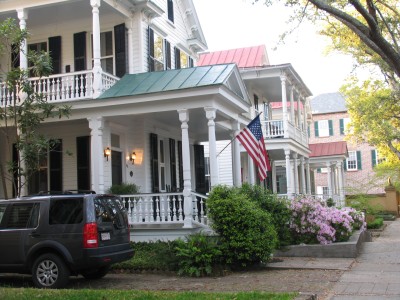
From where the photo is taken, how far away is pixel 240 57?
98.0 feet

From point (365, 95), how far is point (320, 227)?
68.5 ft

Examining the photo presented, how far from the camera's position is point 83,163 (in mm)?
15875

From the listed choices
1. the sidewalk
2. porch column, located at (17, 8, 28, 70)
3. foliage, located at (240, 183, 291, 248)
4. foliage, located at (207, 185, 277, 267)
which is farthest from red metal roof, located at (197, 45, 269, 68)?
foliage, located at (207, 185, 277, 267)

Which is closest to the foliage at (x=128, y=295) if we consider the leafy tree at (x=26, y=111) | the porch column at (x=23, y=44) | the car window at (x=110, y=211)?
the car window at (x=110, y=211)

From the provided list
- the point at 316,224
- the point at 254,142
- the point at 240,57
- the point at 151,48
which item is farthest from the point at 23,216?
the point at 240,57

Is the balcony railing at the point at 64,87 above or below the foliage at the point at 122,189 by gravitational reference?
above

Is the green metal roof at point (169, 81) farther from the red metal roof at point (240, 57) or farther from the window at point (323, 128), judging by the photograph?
the window at point (323, 128)

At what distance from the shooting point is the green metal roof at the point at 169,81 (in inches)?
528

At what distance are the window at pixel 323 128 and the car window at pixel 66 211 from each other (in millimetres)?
47566

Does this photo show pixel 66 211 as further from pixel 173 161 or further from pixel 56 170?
pixel 173 161

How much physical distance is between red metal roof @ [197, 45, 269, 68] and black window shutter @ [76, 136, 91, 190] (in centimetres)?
Result: 1487

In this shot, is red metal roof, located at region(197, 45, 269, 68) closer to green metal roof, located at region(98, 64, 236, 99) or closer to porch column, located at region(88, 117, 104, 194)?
green metal roof, located at region(98, 64, 236, 99)

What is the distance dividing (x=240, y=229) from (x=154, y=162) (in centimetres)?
620

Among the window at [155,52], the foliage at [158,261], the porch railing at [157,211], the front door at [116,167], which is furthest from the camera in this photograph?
the window at [155,52]
